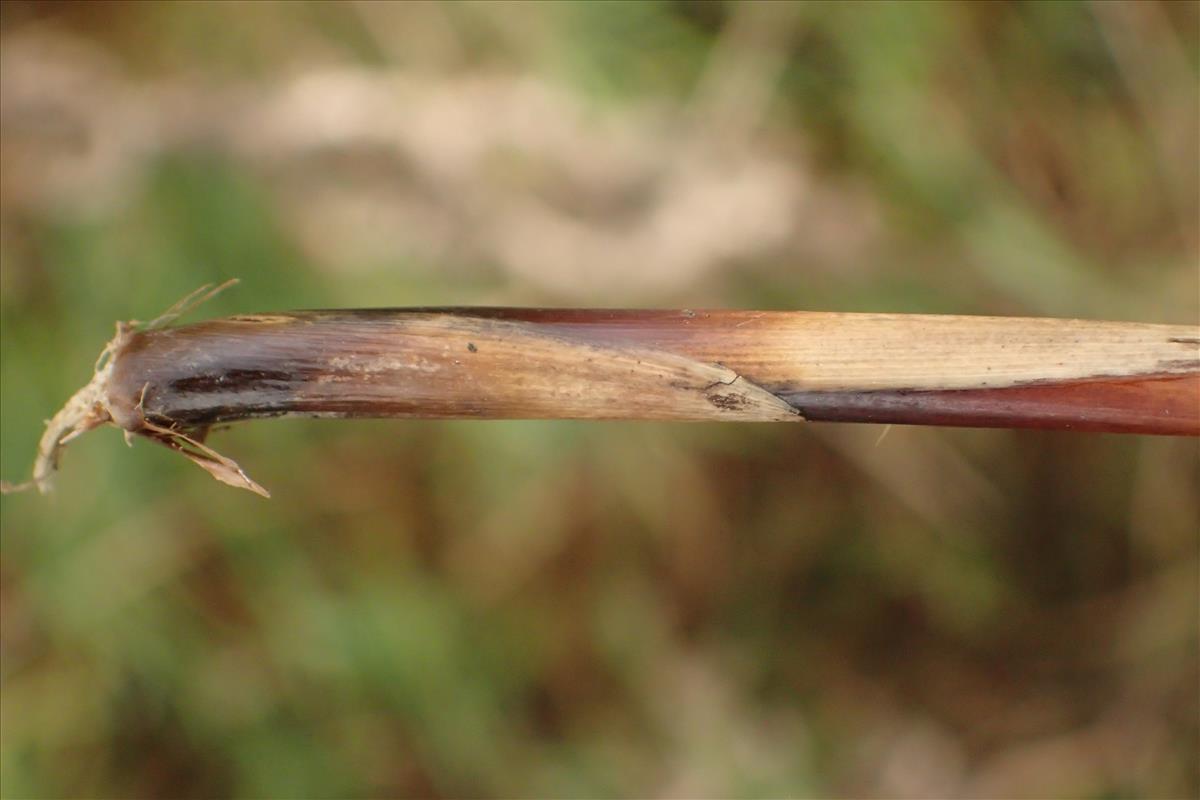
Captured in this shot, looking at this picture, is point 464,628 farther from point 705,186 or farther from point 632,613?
point 705,186

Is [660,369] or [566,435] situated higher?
[566,435]

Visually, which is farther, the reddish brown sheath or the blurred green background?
the blurred green background

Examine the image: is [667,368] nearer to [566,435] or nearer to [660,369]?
[660,369]

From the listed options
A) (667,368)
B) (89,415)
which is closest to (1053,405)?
(667,368)

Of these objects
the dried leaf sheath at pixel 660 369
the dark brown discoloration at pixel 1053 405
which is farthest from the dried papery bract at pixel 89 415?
the dark brown discoloration at pixel 1053 405

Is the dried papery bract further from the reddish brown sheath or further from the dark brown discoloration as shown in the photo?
the dark brown discoloration

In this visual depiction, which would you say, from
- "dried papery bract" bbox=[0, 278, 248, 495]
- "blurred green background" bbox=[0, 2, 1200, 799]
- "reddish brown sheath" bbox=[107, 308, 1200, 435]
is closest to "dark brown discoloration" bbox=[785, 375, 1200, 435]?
"reddish brown sheath" bbox=[107, 308, 1200, 435]
